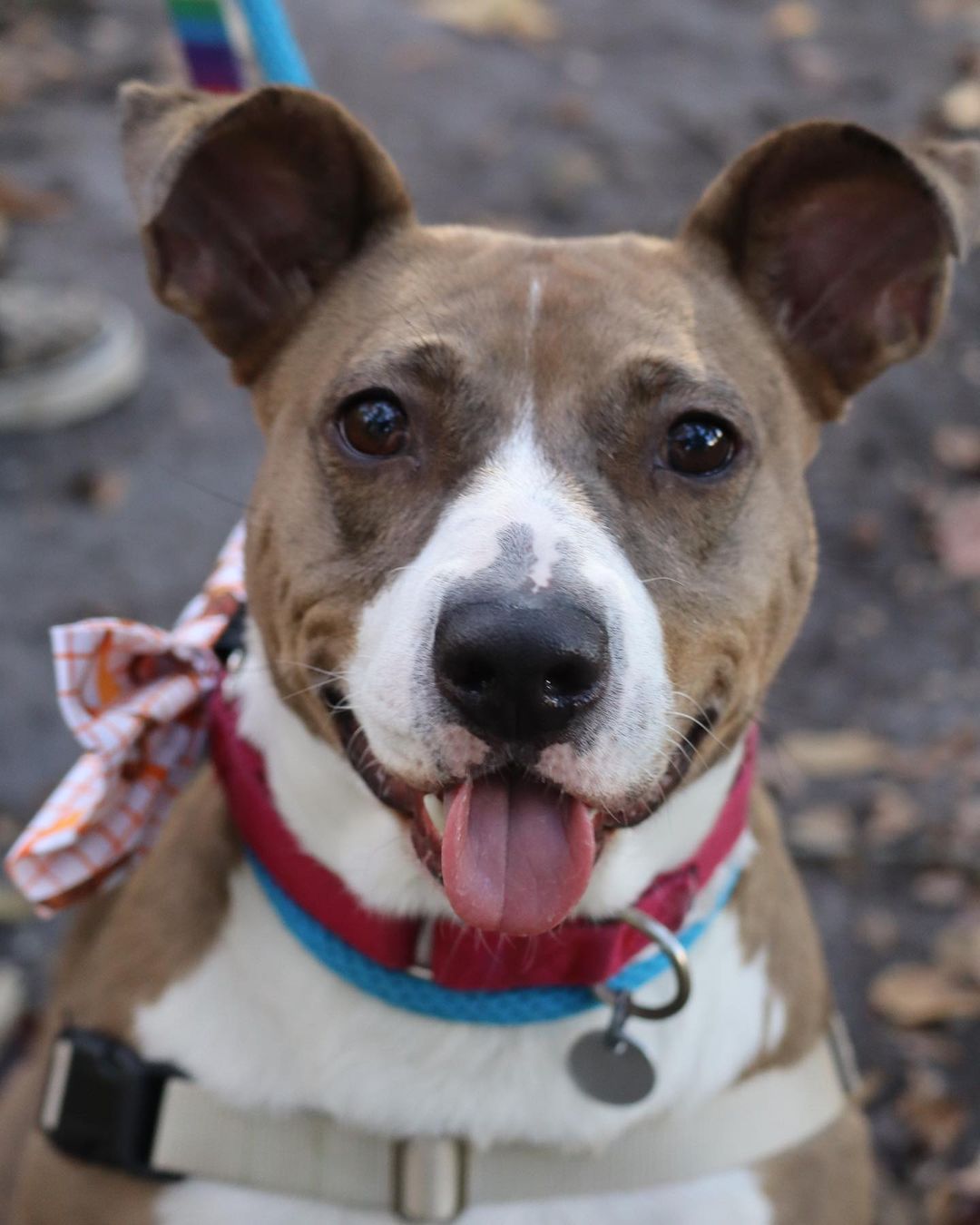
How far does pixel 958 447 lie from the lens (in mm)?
5816

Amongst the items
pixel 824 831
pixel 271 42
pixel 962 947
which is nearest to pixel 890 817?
pixel 824 831

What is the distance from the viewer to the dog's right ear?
8.27 feet

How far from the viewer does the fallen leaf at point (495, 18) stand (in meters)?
8.71

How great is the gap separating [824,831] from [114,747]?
2638 mm

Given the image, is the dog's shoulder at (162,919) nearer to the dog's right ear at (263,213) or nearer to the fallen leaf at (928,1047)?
the dog's right ear at (263,213)

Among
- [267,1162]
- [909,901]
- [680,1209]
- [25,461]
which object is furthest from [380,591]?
[25,461]

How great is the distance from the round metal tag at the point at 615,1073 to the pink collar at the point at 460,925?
0.11 meters

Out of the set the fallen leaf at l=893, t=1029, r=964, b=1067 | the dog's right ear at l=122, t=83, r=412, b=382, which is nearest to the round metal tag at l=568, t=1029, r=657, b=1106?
the dog's right ear at l=122, t=83, r=412, b=382

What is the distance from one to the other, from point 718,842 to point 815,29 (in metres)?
7.63

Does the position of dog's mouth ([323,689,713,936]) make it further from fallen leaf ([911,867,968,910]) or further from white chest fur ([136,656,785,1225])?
fallen leaf ([911,867,968,910])

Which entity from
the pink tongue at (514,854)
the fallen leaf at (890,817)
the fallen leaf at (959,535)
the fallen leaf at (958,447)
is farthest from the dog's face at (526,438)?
the fallen leaf at (958,447)

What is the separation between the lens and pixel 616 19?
8883mm

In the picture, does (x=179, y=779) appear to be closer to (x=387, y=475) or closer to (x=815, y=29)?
(x=387, y=475)

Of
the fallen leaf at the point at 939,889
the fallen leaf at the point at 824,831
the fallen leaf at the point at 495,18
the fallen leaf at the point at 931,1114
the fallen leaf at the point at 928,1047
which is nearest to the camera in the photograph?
the fallen leaf at the point at 931,1114
